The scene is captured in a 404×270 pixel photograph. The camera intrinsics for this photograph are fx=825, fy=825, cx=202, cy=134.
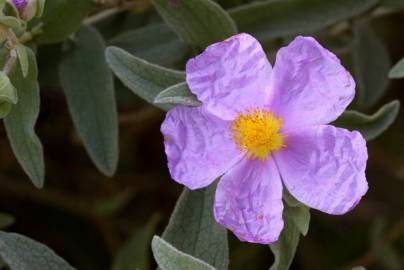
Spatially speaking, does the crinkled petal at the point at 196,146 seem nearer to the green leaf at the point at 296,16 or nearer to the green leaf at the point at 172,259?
the green leaf at the point at 172,259

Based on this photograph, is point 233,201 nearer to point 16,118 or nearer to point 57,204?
point 16,118

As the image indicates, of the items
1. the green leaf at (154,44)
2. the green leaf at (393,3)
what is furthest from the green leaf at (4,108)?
the green leaf at (393,3)

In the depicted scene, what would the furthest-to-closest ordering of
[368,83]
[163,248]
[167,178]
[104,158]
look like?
[167,178] < [368,83] < [104,158] < [163,248]

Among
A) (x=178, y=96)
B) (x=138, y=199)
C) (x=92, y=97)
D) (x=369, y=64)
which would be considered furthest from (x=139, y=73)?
(x=138, y=199)

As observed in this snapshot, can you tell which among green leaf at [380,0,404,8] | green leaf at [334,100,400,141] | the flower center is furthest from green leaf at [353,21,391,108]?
the flower center

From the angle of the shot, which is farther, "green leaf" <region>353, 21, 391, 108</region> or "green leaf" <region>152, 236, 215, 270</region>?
"green leaf" <region>353, 21, 391, 108</region>

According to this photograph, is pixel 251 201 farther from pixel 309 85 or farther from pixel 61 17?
pixel 61 17

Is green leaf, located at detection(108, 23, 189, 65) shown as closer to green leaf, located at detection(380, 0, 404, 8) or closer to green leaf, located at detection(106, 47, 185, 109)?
green leaf, located at detection(106, 47, 185, 109)

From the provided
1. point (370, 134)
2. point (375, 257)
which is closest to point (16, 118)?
point (370, 134)
